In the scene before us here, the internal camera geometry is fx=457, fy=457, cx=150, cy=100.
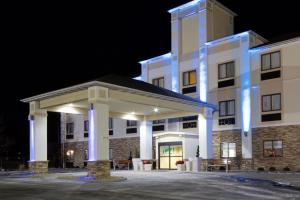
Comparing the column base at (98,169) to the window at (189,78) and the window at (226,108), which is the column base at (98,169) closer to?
the window at (226,108)

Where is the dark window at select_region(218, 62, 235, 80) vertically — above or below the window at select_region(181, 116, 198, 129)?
above

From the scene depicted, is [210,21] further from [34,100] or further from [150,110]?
[34,100]

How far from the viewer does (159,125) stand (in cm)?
3903

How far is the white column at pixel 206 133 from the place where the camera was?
31938mm

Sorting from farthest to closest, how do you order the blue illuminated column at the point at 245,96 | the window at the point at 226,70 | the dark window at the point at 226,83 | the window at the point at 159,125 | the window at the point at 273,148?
1. the window at the point at 159,125
2. the window at the point at 226,70
3. the dark window at the point at 226,83
4. the blue illuminated column at the point at 245,96
5. the window at the point at 273,148

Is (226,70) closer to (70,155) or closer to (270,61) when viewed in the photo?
(270,61)

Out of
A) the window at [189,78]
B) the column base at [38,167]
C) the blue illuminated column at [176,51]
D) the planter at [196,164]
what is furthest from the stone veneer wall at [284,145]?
the column base at [38,167]

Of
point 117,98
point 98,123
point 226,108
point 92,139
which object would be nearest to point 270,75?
point 226,108

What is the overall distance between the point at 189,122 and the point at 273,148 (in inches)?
307

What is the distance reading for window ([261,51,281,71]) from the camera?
102 feet

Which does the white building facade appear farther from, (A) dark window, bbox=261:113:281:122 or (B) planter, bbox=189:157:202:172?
(B) planter, bbox=189:157:202:172

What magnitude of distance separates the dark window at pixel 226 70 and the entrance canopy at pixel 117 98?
300cm

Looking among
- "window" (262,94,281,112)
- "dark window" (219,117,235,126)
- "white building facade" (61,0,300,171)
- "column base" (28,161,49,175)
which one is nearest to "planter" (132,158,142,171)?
"white building facade" (61,0,300,171)

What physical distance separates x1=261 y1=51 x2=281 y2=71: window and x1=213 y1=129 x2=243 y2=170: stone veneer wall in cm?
495
